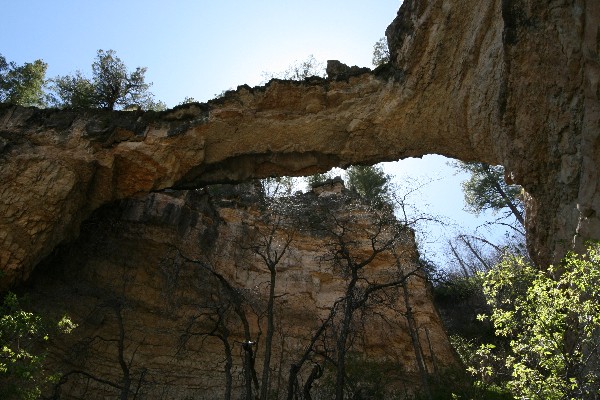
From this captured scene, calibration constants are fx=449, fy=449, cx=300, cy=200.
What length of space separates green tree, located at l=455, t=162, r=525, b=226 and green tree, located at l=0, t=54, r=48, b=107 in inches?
725

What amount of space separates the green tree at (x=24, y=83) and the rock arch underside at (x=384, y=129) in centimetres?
560

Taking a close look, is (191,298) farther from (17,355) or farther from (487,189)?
(487,189)

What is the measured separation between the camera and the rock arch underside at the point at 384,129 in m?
7.82

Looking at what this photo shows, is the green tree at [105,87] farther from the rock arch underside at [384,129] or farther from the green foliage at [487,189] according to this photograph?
the green foliage at [487,189]

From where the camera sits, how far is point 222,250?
630 inches

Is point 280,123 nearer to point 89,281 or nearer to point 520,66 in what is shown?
point 520,66

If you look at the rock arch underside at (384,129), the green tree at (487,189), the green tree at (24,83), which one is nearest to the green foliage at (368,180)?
the green tree at (487,189)

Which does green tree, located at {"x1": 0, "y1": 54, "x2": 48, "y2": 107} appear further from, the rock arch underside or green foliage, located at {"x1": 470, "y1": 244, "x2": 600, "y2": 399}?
green foliage, located at {"x1": 470, "y1": 244, "x2": 600, "y2": 399}

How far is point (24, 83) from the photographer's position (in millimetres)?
17906

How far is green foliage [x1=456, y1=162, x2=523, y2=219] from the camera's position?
19.2 m

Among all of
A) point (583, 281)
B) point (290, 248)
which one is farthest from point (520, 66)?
point (290, 248)

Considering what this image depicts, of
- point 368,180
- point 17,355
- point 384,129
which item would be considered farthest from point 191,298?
point 368,180

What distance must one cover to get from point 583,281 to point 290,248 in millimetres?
12220

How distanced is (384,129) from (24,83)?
48.4 ft
